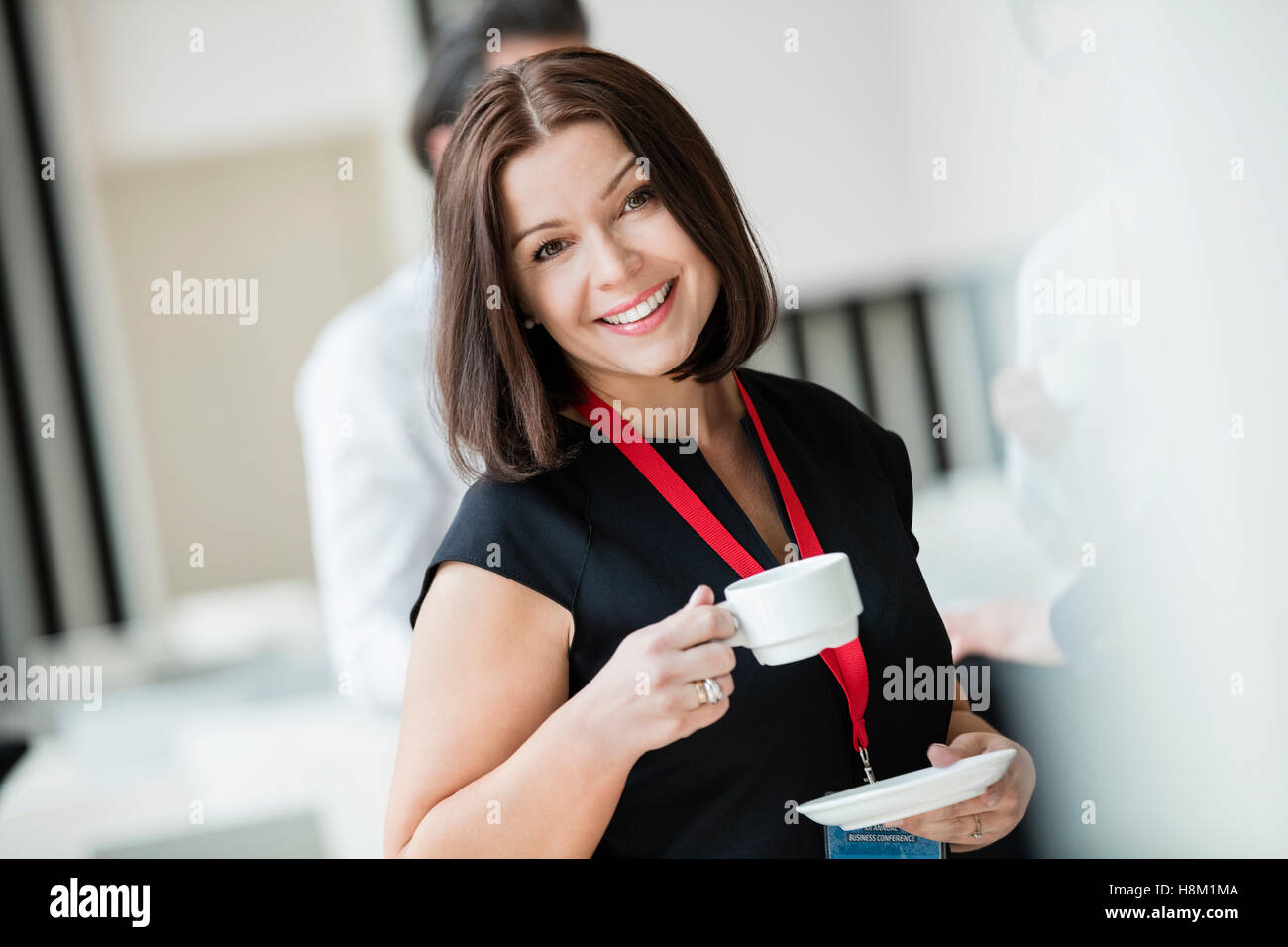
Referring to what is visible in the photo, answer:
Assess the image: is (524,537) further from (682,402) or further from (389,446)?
(389,446)

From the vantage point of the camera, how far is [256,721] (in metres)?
2.81

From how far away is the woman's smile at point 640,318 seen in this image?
1.09 meters

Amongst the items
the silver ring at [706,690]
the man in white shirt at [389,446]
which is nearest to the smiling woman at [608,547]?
the silver ring at [706,690]

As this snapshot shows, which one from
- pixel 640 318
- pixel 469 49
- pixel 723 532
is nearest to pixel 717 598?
pixel 723 532

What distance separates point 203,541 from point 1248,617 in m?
2.77

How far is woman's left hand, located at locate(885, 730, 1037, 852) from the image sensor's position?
1.17 metres

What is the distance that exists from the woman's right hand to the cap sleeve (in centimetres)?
12

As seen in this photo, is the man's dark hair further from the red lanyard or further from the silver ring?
the silver ring

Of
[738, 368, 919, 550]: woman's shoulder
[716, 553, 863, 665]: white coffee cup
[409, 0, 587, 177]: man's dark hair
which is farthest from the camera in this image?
[409, 0, 587, 177]: man's dark hair

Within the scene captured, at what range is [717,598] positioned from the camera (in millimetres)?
1107

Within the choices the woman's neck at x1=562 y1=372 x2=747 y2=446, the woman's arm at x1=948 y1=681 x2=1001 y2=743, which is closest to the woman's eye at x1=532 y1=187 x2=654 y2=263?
the woman's neck at x1=562 y1=372 x2=747 y2=446

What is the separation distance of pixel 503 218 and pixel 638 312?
15 centimetres

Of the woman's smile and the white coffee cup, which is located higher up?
the woman's smile
